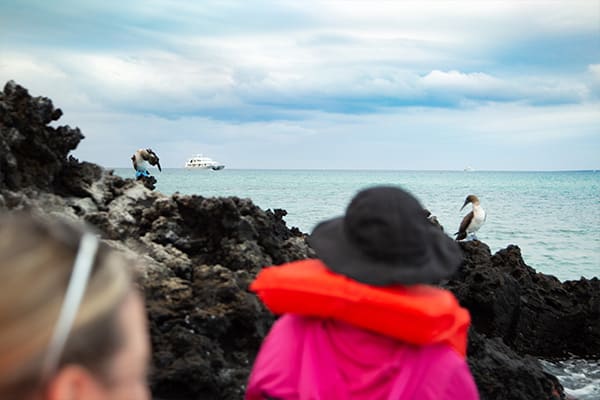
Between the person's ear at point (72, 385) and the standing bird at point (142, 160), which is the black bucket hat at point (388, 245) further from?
the standing bird at point (142, 160)

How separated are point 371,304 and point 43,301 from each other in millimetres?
1672

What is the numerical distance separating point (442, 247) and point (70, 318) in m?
1.92

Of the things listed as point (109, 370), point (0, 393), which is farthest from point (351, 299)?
point (0, 393)

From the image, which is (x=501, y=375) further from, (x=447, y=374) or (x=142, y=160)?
(x=142, y=160)

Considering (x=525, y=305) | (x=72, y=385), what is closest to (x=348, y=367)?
(x=72, y=385)

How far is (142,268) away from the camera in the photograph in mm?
5547

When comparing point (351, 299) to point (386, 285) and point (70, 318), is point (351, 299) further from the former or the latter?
point (70, 318)

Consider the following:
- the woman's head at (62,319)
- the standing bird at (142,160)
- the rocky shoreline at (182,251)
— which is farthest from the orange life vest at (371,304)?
the standing bird at (142,160)

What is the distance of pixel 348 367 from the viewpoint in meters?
2.78

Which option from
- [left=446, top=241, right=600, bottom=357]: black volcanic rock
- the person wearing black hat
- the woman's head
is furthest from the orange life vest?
[left=446, top=241, right=600, bottom=357]: black volcanic rock

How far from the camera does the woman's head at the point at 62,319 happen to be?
1.07 metres

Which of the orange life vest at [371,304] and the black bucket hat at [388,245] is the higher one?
the black bucket hat at [388,245]

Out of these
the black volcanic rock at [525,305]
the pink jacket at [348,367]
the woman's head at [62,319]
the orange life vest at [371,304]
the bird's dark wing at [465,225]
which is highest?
the woman's head at [62,319]

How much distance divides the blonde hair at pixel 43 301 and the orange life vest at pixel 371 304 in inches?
58.2
